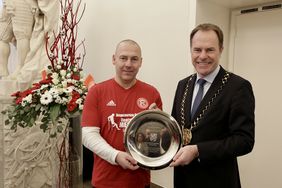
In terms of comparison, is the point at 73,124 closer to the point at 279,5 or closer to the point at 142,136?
the point at 142,136

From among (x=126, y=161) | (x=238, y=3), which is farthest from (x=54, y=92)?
(x=238, y=3)

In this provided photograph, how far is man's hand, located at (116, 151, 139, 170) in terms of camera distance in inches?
45.0

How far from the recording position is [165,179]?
2395 millimetres

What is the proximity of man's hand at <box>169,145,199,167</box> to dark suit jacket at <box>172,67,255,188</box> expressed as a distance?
0.02m

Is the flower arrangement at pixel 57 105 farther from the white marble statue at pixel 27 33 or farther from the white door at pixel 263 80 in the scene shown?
the white door at pixel 263 80

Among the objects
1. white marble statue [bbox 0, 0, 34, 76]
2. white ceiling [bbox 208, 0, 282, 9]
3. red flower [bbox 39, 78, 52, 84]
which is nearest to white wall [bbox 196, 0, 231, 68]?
white ceiling [bbox 208, 0, 282, 9]

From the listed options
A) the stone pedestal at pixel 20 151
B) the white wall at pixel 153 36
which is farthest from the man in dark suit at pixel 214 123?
the stone pedestal at pixel 20 151

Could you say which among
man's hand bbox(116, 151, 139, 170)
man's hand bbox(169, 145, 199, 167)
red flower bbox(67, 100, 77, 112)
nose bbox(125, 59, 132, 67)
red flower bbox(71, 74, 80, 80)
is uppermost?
nose bbox(125, 59, 132, 67)

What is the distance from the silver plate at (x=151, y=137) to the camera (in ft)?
3.73

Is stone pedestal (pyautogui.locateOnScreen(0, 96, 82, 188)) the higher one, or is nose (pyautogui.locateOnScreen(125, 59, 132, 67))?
nose (pyautogui.locateOnScreen(125, 59, 132, 67))

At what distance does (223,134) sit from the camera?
1.12 metres

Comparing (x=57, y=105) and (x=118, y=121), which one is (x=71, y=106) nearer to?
(x=57, y=105)

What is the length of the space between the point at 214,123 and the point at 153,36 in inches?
58.6

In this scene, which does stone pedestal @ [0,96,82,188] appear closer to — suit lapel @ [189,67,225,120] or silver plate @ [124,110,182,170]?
silver plate @ [124,110,182,170]
